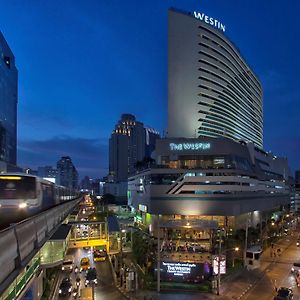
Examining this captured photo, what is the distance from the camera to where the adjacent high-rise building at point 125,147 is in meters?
187

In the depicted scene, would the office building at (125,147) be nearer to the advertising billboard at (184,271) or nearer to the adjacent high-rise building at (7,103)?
the adjacent high-rise building at (7,103)

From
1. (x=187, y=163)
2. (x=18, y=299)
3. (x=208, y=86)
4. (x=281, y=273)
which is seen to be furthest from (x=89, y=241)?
(x=208, y=86)

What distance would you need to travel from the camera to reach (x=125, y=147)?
18750cm

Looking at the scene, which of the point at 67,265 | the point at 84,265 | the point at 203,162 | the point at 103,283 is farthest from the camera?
the point at 203,162

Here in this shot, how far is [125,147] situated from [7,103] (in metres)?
93.8

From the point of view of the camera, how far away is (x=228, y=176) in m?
58.8

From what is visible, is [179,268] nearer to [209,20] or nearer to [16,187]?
[16,187]

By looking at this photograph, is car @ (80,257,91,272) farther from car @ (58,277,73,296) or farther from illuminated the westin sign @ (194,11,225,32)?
illuminated the westin sign @ (194,11,225,32)

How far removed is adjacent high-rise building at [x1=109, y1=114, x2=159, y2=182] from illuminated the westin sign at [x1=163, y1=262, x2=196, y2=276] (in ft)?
520

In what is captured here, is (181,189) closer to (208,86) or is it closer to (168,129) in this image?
(168,129)

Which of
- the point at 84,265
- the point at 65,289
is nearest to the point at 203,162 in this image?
the point at 84,265

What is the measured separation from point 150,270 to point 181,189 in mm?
29757

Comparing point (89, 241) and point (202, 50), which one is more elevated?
point (202, 50)

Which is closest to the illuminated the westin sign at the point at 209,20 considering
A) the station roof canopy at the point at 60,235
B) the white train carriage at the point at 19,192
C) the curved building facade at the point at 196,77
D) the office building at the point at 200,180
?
the curved building facade at the point at 196,77
